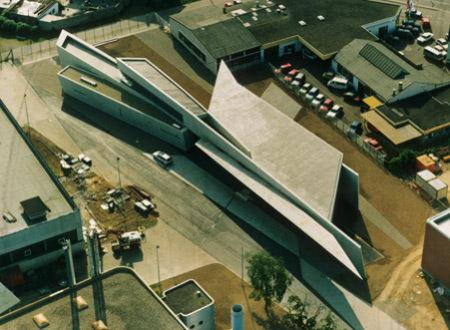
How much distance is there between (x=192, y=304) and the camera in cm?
11850

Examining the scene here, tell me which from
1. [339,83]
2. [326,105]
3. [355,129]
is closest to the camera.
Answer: [355,129]

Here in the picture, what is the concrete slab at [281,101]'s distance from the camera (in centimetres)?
→ 16300

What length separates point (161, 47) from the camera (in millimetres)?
185625

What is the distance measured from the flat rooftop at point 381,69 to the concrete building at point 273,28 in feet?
13.7

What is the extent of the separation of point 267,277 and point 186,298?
39.8 ft

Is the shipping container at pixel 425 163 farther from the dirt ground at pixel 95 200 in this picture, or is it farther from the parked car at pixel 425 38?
the dirt ground at pixel 95 200

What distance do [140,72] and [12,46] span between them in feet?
144

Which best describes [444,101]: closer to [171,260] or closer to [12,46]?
[171,260]

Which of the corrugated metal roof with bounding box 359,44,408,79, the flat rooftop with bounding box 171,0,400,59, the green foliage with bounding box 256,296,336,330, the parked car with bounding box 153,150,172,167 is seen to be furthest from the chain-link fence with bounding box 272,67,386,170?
the green foliage with bounding box 256,296,336,330

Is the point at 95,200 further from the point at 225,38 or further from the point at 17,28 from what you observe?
the point at 17,28

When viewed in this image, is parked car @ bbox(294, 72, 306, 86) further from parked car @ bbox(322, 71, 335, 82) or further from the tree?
the tree

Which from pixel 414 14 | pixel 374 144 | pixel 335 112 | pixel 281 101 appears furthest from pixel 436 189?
pixel 414 14

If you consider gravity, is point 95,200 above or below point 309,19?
below

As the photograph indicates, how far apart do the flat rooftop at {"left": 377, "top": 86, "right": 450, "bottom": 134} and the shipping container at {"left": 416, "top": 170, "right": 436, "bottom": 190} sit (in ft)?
35.4
